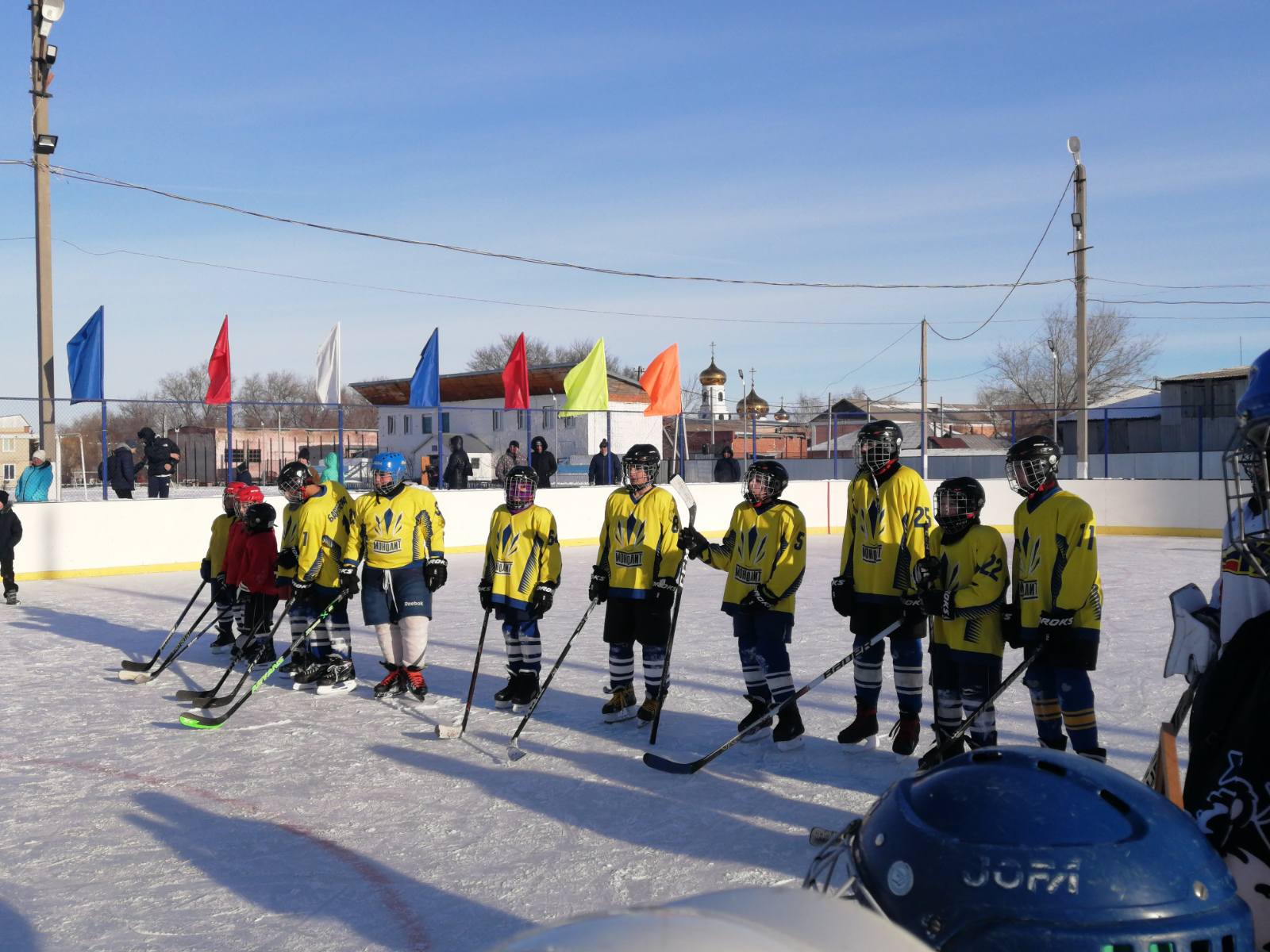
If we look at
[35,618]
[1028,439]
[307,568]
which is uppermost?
[1028,439]

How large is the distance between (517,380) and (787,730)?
42.0ft

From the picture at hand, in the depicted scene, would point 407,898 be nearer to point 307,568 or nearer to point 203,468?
point 307,568

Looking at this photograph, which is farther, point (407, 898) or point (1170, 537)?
point (1170, 537)

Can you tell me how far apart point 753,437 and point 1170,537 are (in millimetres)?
7127

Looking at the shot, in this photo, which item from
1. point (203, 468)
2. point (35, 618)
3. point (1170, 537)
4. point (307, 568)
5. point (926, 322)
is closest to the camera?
point (307, 568)

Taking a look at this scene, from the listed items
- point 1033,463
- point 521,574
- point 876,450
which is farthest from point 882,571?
point 521,574

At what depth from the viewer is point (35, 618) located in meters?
9.70

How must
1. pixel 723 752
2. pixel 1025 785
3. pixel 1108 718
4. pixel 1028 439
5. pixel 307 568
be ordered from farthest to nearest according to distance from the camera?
pixel 307 568, pixel 1108 718, pixel 723 752, pixel 1028 439, pixel 1025 785

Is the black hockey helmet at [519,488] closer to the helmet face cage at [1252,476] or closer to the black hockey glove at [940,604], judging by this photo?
the black hockey glove at [940,604]

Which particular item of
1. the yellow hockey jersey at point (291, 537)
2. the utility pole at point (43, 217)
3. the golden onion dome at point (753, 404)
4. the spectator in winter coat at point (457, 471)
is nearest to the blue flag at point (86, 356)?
the utility pole at point (43, 217)

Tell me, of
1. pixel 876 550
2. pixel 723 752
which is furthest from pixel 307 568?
pixel 876 550

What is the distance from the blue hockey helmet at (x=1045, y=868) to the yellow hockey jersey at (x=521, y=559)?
4.61 meters

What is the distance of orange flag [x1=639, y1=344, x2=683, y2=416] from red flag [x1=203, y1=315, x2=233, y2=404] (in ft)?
20.7

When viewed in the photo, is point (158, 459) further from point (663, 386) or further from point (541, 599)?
point (541, 599)
